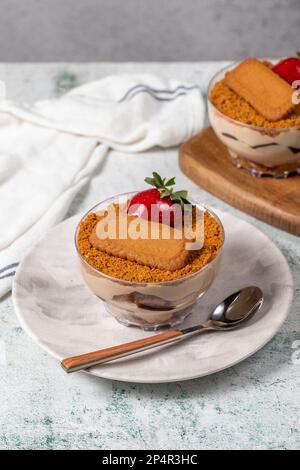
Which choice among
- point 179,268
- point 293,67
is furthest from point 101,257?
point 293,67

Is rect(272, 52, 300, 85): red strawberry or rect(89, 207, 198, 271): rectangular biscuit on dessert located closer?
rect(89, 207, 198, 271): rectangular biscuit on dessert

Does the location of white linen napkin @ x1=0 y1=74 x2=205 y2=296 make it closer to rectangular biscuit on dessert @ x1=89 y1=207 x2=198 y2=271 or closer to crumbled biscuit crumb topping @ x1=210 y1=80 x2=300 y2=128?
crumbled biscuit crumb topping @ x1=210 y1=80 x2=300 y2=128

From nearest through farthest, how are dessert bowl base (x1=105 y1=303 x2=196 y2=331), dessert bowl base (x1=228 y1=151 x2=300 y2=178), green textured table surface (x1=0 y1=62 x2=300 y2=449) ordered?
green textured table surface (x1=0 y1=62 x2=300 y2=449) → dessert bowl base (x1=105 y1=303 x2=196 y2=331) → dessert bowl base (x1=228 y1=151 x2=300 y2=178)

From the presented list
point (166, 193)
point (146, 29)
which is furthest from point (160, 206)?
point (146, 29)

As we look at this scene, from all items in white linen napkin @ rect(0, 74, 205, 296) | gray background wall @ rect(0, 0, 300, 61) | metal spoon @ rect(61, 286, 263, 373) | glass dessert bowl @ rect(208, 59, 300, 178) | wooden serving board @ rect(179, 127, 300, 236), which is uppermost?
glass dessert bowl @ rect(208, 59, 300, 178)

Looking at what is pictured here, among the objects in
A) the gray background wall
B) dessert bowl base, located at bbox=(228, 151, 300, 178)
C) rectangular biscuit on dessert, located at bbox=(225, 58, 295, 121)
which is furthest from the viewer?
the gray background wall

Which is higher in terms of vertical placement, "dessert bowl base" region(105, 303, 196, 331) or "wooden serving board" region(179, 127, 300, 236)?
"dessert bowl base" region(105, 303, 196, 331)

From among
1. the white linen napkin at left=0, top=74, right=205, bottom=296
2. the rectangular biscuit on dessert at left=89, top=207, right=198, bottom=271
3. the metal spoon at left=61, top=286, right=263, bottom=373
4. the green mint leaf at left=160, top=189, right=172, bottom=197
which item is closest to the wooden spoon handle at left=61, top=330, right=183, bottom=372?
the metal spoon at left=61, top=286, right=263, bottom=373

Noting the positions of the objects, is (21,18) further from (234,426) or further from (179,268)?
(234,426)
